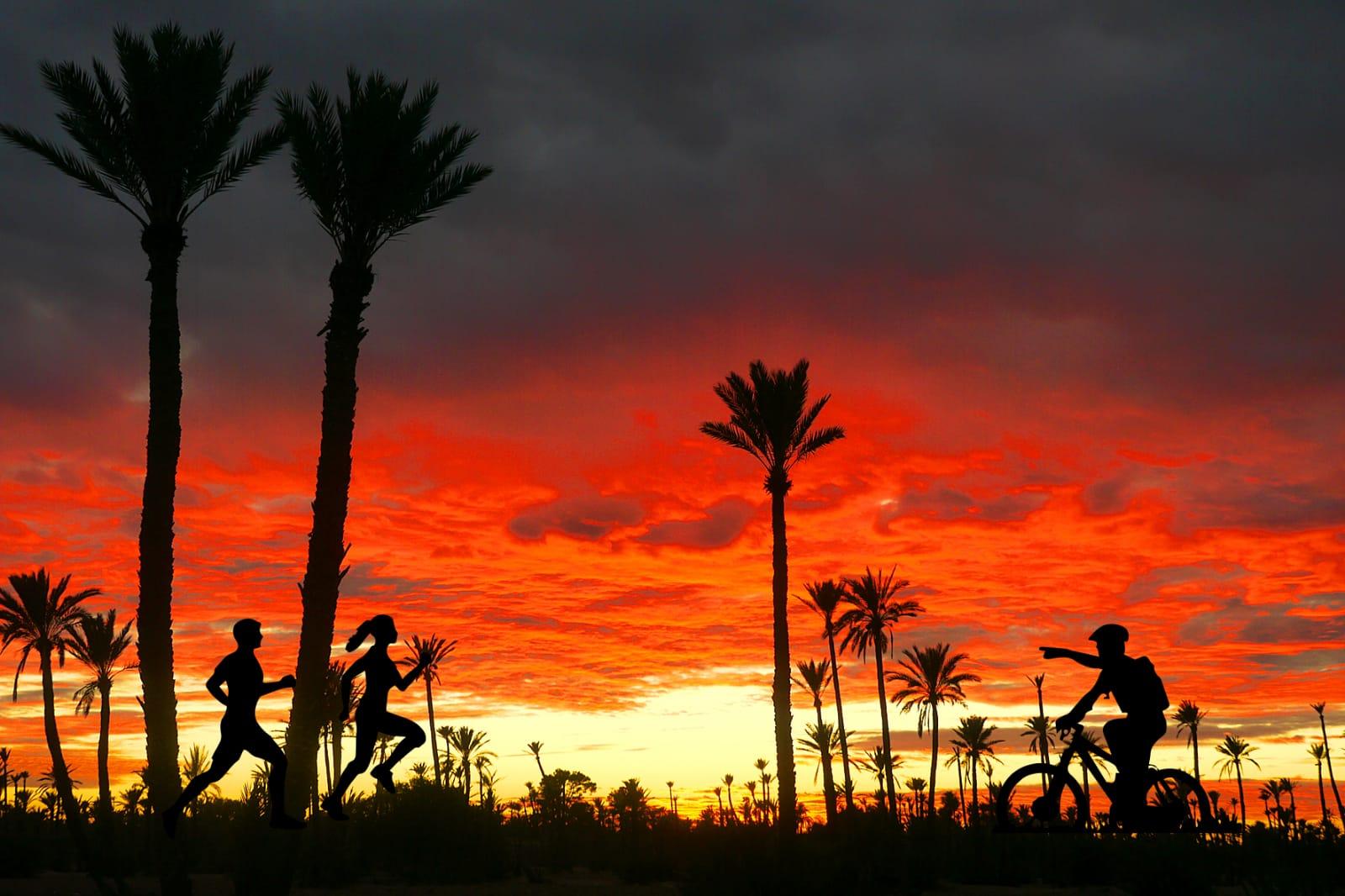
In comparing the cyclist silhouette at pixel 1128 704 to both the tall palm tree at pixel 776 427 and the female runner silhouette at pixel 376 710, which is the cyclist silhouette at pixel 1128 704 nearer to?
the female runner silhouette at pixel 376 710

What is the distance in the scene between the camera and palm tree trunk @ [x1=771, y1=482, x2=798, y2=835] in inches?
1513

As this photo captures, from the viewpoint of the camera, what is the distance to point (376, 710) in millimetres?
6918

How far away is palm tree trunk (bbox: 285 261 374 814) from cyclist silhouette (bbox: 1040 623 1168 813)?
405 inches

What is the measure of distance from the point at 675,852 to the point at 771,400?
58.7ft

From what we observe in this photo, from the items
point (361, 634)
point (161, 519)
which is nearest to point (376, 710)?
point (361, 634)

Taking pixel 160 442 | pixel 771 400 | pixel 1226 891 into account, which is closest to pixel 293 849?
pixel 160 442

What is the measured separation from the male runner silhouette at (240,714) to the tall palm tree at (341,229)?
8.01 metres

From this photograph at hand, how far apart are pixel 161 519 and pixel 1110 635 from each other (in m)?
15.2

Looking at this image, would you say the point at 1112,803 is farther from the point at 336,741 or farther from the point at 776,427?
the point at 336,741

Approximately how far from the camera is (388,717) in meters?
6.89

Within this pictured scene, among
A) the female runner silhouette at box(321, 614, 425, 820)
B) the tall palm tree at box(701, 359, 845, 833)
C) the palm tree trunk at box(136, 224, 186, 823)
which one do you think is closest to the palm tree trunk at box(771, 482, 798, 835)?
the tall palm tree at box(701, 359, 845, 833)

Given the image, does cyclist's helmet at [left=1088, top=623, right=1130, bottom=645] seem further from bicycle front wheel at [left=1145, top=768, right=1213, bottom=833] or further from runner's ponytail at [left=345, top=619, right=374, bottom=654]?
runner's ponytail at [left=345, top=619, right=374, bottom=654]

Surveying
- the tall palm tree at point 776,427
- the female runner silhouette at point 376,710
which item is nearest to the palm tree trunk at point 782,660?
the tall palm tree at point 776,427

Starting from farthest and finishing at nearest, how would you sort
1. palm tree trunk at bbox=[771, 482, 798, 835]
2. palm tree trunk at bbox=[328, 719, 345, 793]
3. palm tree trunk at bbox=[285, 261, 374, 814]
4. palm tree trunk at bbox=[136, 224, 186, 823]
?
palm tree trunk at bbox=[328, 719, 345, 793] → palm tree trunk at bbox=[771, 482, 798, 835] → palm tree trunk at bbox=[136, 224, 186, 823] → palm tree trunk at bbox=[285, 261, 374, 814]
